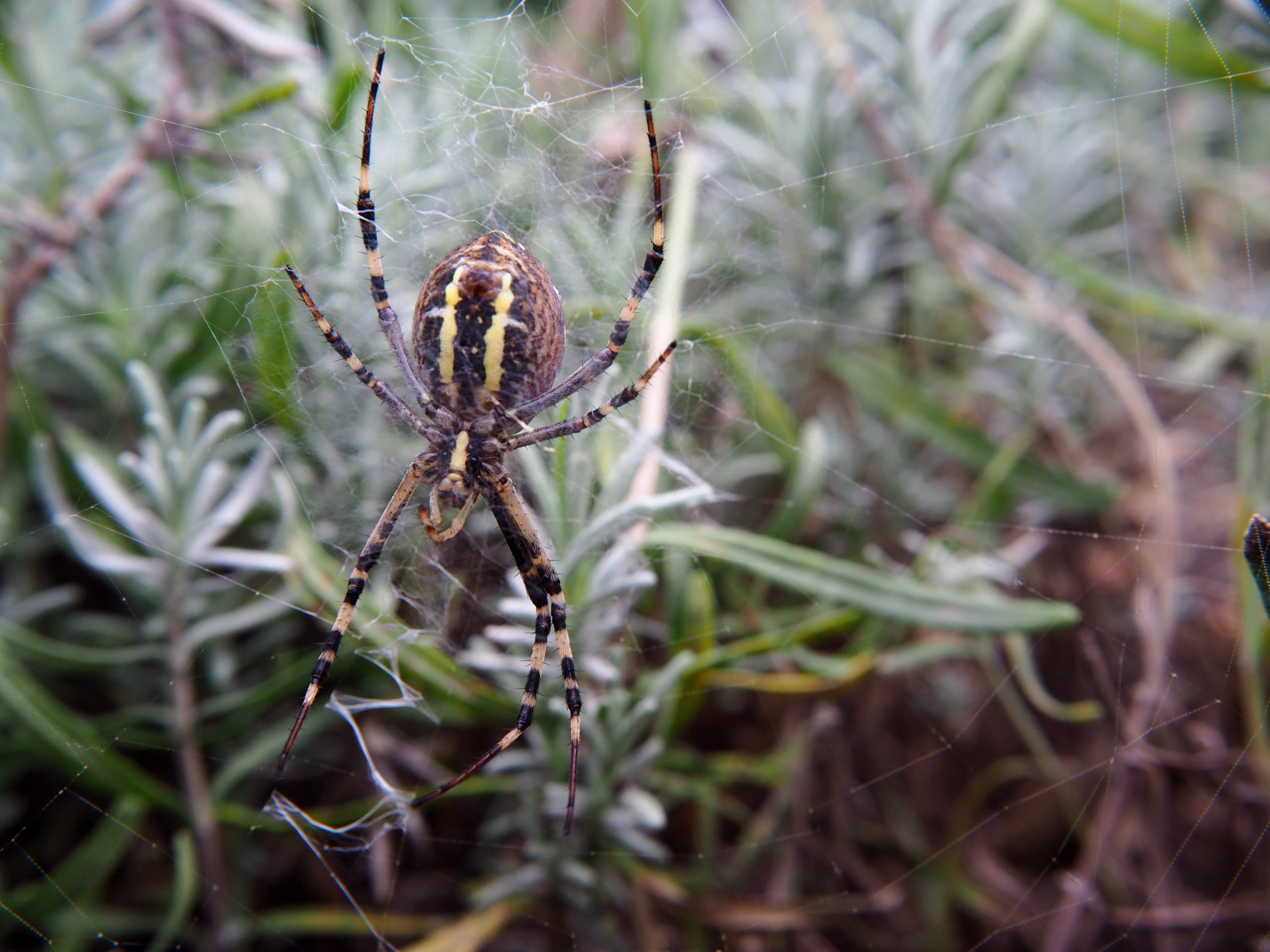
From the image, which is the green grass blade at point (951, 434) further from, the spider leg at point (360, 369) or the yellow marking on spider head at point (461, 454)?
the spider leg at point (360, 369)

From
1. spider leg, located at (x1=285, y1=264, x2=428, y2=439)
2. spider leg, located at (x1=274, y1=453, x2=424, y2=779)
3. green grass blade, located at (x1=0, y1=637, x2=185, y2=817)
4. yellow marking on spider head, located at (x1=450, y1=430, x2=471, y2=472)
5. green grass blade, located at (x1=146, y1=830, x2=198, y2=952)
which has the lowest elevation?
green grass blade, located at (x1=146, y1=830, x2=198, y2=952)

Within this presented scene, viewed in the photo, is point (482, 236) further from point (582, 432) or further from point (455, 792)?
point (455, 792)

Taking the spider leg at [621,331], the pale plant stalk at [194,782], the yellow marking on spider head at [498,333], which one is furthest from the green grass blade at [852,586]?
the pale plant stalk at [194,782]

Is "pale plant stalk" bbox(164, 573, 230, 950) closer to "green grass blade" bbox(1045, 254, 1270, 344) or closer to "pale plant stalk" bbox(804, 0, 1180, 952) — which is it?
"pale plant stalk" bbox(804, 0, 1180, 952)

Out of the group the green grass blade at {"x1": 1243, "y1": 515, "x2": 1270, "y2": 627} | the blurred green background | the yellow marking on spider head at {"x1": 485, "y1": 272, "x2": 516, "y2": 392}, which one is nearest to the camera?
the green grass blade at {"x1": 1243, "y1": 515, "x2": 1270, "y2": 627}

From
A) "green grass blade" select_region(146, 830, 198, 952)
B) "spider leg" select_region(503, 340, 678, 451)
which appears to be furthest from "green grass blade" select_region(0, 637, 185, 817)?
"spider leg" select_region(503, 340, 678, 451)
